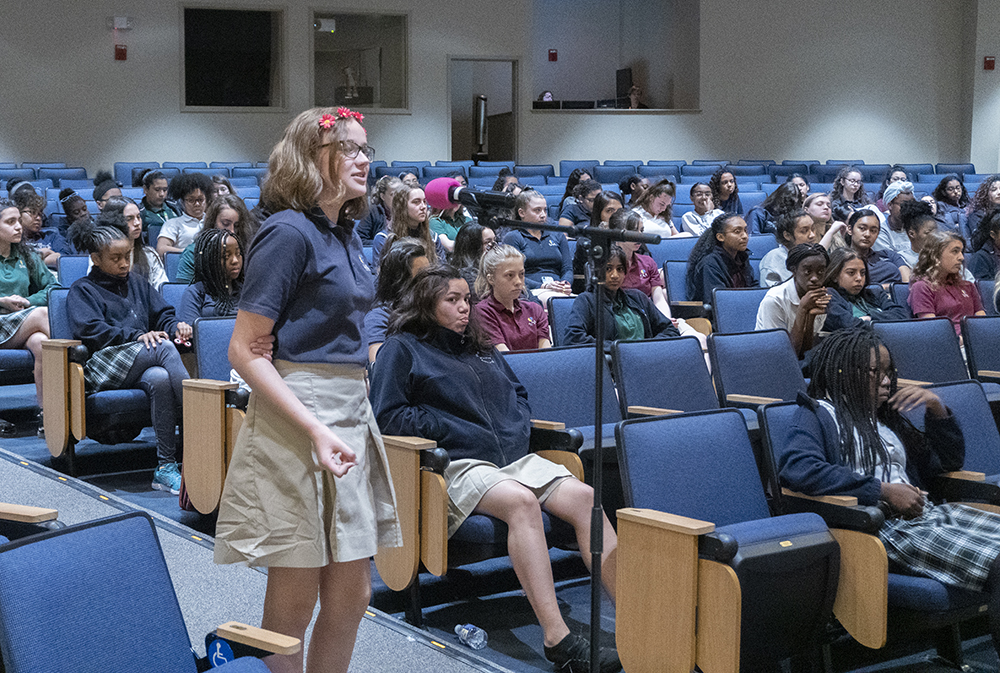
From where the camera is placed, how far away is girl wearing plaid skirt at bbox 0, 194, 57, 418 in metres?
4.75

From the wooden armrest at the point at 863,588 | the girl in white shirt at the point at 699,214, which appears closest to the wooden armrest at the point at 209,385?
the wooden armrest at the point at 863,588

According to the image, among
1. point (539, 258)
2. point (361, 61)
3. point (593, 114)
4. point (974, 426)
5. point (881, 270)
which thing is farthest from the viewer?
point (593, 114)

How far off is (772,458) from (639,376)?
2.96 ft

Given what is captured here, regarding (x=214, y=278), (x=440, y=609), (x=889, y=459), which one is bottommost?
(x=440, y=609)

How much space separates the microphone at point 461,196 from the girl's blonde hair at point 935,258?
133 inches

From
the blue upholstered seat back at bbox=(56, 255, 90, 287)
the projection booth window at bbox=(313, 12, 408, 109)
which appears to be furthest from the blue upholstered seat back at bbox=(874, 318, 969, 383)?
the projection booth window at bbox=(313, 12, 408, 109)

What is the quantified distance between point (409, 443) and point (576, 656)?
0.69 m

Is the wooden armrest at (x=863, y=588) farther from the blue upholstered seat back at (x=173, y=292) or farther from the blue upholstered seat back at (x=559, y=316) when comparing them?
the blue upholstered seat back at (x=173, y=292)

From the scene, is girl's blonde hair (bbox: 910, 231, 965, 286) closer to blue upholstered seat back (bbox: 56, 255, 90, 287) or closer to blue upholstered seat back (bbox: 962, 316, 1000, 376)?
blue upholstered seat back (bbox: 962, 316, 1000, 376)

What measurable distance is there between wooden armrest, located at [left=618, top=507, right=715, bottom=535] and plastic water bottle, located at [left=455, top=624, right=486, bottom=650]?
1.97 ft

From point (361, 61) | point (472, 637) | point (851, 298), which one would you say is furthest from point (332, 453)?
point (361, 61)

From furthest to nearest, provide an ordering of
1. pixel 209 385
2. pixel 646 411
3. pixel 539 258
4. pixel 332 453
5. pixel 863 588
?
pixel 539 258 < pixel 209 385 < pixel 646 411 < pixel 863 588 < pixel 332 453

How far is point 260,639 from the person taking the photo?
5.18ft

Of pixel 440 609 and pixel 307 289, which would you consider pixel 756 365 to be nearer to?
pixel 440 609
